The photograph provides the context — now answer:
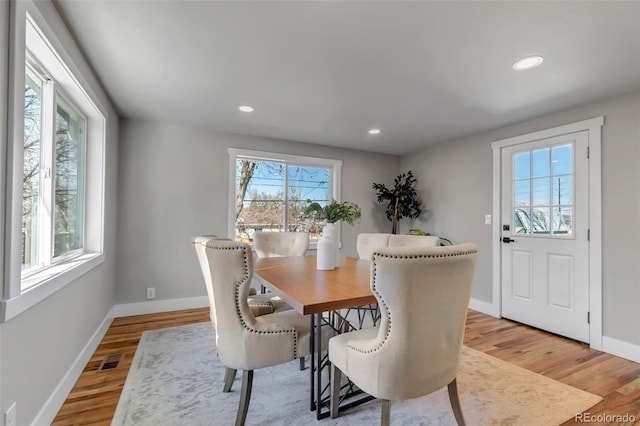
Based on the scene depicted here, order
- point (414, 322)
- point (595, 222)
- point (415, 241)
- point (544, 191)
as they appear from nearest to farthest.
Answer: point (414, 322) < point (415, 241) < point (595, 222) < point (544, 191)

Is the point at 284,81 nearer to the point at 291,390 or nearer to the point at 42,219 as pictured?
the point at 42,219

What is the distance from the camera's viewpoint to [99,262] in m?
2.49

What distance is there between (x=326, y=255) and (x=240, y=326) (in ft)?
2.78

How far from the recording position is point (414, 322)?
113 cm

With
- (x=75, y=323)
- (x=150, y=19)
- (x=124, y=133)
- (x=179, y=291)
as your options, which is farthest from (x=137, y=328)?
(x=150, y=19)

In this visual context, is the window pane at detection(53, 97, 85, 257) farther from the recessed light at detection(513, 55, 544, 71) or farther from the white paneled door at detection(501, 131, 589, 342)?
the white paneled door at detection(501, 131, 589, 342)

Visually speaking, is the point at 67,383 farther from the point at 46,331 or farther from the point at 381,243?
the point at 381,243

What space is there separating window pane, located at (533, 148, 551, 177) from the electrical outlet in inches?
168

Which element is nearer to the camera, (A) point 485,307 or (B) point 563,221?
(B) point 563,221

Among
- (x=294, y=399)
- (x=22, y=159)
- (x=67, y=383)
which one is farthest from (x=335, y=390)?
(x=22, y=159)

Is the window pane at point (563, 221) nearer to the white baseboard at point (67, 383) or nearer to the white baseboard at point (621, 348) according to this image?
the white baseboard at point (621, 348)

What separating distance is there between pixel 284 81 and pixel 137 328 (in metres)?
2.74

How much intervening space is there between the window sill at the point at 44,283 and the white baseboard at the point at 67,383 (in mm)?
580

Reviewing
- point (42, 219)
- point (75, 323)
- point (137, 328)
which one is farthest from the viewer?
point (137, 328)
